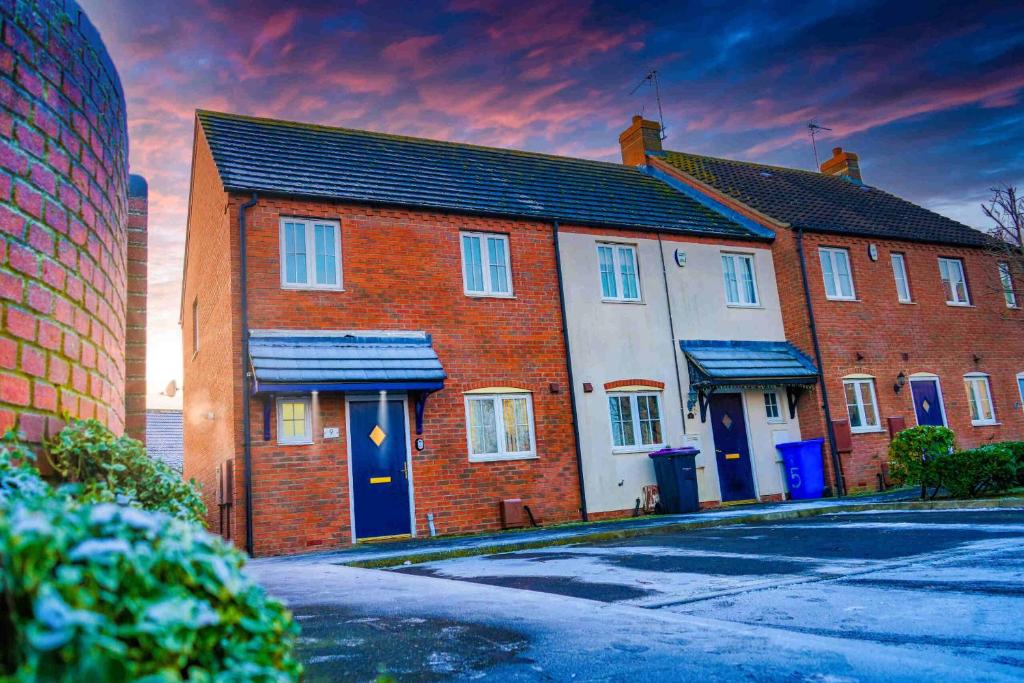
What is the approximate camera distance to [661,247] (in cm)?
1850

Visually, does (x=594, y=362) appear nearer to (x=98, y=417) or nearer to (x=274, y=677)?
(x=98, y=417)

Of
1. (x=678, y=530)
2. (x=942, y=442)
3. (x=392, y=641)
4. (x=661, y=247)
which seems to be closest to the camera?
(x=392, y=641)

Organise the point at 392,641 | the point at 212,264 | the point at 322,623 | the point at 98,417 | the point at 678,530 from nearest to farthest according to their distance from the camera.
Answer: the point at 98,417 < the point at 392,641 < the point at 322,623 < the point at 678,530 < the point at 212,264

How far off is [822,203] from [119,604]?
→ 80.0 feet

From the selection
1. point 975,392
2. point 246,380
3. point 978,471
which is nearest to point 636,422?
point 978,471

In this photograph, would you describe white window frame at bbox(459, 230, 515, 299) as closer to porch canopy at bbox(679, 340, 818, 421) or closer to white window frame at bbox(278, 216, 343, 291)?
white window frame at bbox(278, 216, 343, 291)

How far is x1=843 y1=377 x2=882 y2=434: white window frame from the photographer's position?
63.4 ft

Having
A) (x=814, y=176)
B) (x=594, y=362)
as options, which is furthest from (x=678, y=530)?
(x=814, y=176)

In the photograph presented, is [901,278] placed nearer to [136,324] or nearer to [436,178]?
[436,178]

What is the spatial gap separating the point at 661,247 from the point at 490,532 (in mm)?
8187

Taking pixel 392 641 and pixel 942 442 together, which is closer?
pixel 392 641

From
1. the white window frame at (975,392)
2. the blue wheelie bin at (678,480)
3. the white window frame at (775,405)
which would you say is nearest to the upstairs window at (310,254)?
the blue wheelie bin at (678,480)

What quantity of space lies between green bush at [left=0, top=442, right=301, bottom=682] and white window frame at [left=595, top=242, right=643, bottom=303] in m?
16.1

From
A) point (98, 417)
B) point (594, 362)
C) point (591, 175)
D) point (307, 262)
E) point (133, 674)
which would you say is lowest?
point (133, 674)
